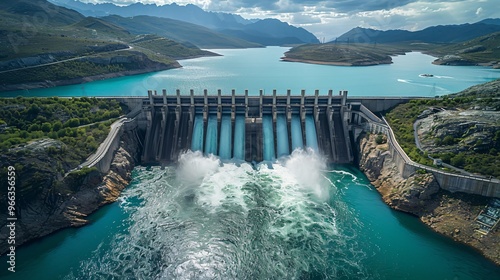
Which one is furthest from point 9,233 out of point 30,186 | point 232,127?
point 232,127

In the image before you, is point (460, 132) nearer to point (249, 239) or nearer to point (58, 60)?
point (249, 239)

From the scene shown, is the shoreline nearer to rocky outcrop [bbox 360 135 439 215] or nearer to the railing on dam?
rocky outcrop [bbox 360 135 439 215]

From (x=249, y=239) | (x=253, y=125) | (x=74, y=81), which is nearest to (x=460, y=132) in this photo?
(x=253, y=125)

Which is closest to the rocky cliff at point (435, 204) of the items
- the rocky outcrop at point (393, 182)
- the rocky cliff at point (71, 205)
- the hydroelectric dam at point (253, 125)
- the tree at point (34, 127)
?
the rocky outcrop at point (393, 182)

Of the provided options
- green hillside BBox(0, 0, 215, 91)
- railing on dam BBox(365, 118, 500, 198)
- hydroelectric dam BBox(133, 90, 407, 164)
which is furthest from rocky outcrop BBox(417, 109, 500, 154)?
green hillside BBox(0, 0, 215, 91)

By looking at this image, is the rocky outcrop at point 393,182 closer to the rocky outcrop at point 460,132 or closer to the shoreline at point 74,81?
the rocky outcrop at point 460,132

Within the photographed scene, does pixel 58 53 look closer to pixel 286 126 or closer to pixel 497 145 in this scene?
pixel 286 126
